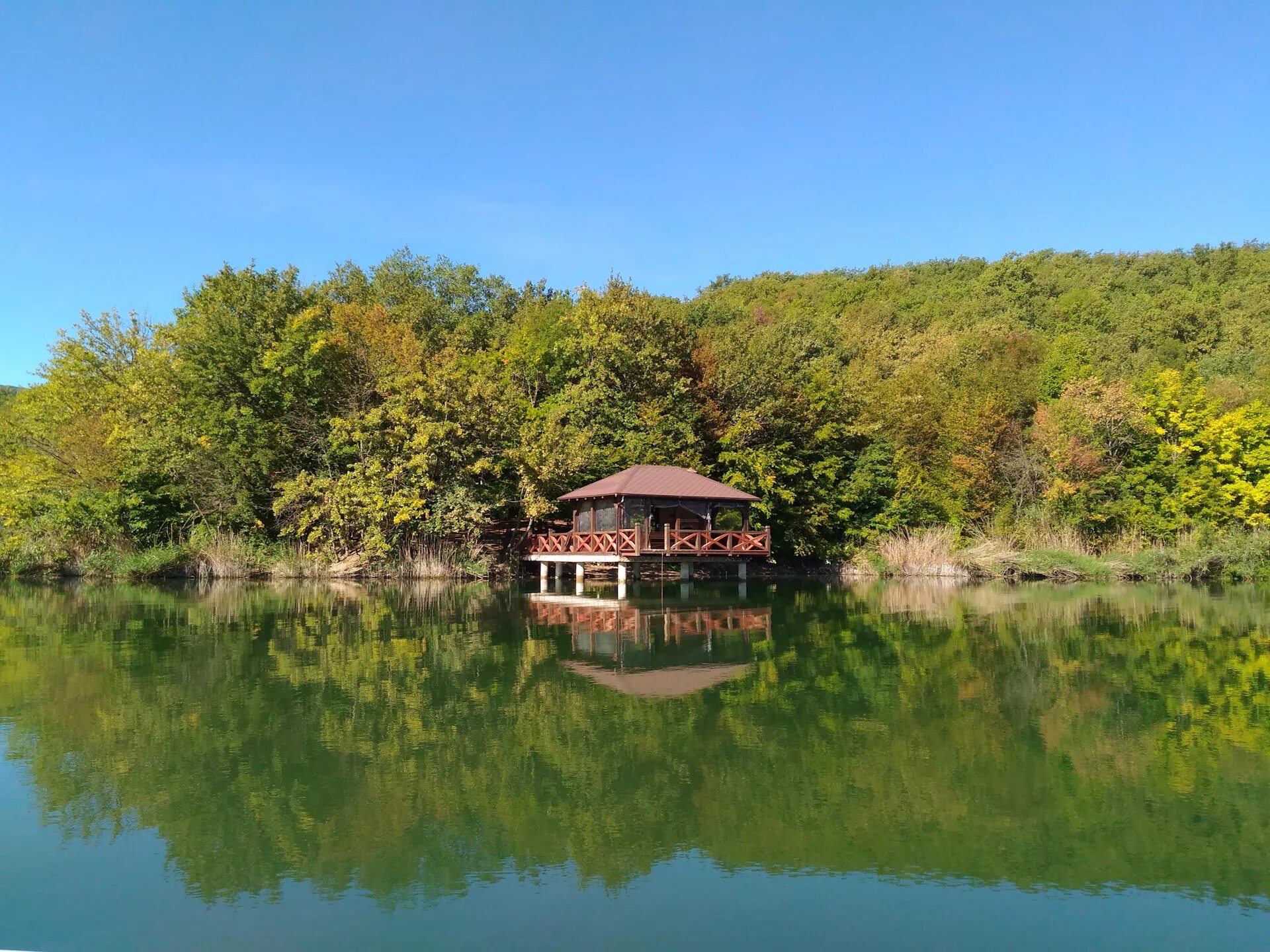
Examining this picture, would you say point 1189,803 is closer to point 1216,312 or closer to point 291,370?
point 291,370

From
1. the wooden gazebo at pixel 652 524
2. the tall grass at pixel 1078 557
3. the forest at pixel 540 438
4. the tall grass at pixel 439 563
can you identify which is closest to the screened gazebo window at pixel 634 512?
the wooden gazebo at pixel 652 524

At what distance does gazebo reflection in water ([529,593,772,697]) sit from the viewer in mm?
9727

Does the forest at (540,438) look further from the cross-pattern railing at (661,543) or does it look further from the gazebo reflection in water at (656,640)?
the gazebo reflection in water at (656,640)

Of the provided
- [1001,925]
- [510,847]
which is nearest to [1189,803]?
[1001,925]

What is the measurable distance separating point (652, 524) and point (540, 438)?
5279 mm

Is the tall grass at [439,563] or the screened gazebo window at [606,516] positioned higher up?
the screened gazebo window at [606,516]

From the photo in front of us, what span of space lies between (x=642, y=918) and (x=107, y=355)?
1300 inches

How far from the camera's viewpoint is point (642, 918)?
4.06 meters

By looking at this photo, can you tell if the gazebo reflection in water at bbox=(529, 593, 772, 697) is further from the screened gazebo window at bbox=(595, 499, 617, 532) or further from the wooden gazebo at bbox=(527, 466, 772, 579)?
the screened gazebo window at bbox=(595, 499, 617, 532)

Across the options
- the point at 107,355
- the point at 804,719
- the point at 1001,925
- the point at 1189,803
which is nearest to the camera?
the point at 1001,925

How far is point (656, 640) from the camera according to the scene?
13.1 m

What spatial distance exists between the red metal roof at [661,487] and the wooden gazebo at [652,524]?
1.0 inches

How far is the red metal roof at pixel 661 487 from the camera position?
79.0ft

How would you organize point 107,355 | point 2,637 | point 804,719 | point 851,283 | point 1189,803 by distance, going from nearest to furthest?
1. point 1189,803
2. point 804,719
3. point 2,637
4. point 107,355
5. point 851,283
